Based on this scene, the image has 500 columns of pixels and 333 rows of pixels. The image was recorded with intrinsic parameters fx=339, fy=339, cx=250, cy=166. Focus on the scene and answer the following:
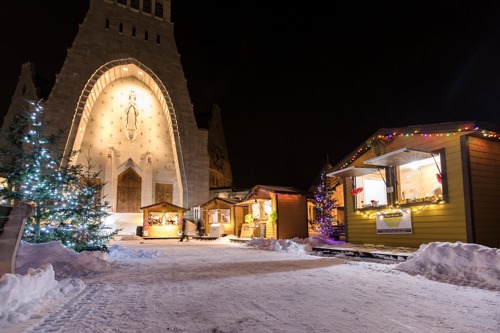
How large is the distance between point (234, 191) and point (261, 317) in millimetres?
39139

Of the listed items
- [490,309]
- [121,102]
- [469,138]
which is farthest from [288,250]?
[121,102]

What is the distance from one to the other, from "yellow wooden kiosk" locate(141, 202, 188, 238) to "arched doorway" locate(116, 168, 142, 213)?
15.3ft

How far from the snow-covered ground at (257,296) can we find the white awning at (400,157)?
425 centimetres

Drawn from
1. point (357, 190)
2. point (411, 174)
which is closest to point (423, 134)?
point (411, 174)

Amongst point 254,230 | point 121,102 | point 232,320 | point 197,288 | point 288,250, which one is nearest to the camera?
point 232,320

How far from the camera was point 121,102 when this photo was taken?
3622 centimetres

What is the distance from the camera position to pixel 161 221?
31.2 metres

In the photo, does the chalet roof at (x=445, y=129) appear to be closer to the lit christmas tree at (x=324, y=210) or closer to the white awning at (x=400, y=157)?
the white awning at (x=400, y=157)

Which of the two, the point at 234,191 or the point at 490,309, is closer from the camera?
the point at 490,309

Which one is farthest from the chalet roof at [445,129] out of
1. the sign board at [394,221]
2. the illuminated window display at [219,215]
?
the illuminated window display at [219,215]

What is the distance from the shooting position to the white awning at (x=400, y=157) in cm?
1089

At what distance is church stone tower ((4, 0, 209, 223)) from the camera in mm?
33625

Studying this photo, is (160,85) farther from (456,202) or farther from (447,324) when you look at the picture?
(447,324)

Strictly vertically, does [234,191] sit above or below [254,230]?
above
